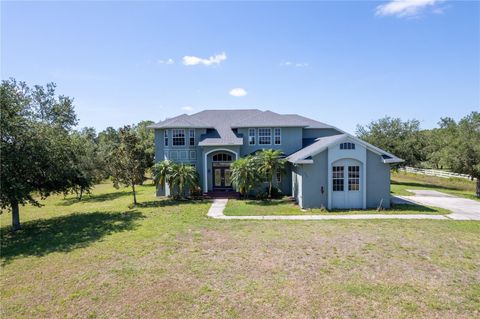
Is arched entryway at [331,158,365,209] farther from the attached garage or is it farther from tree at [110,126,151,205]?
tree at [110,126,151,205]

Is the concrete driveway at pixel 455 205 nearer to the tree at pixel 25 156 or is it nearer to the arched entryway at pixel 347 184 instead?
the arched entryway at pixel 347 184

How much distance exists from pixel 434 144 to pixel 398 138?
479 centimetres

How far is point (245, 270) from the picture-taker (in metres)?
8.80

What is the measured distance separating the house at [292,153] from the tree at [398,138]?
15074 millimetres

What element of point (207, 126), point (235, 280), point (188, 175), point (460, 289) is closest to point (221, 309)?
point (235, 280)

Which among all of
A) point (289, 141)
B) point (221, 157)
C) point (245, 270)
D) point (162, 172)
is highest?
point (289, 141)

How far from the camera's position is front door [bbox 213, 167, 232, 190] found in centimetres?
2427

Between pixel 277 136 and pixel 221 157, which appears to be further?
pixel 277 136

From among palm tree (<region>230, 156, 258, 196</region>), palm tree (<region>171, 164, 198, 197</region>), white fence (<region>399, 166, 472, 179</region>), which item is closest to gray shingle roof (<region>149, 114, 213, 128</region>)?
palm tree (<region>171, 164, 198, 197</region>)

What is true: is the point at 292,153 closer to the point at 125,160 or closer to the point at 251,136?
the point at 251,136

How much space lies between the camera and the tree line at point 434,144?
22.9 m

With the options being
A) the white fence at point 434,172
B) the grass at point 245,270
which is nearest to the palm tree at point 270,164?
the grass at point 245,270

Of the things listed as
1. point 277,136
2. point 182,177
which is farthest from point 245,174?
point 277,136

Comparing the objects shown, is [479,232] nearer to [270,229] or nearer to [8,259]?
[270,229]
